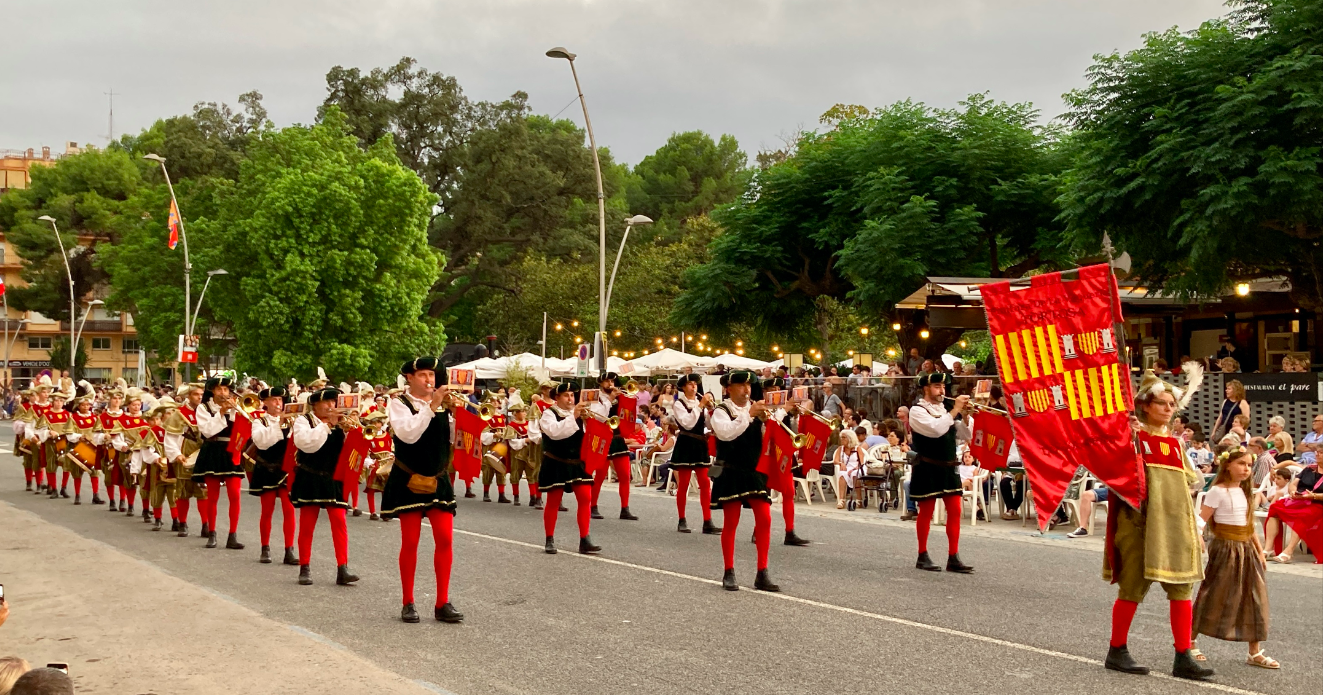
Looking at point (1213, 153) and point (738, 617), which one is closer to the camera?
point (738, 617)

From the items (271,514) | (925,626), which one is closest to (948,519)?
(925,626)

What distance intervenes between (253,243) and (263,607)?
35661 millimetres

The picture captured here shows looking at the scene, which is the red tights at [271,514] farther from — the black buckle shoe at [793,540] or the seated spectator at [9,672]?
the seated spectator at [9,672]

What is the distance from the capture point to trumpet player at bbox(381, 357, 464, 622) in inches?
364

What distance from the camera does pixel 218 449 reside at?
45.3 feet

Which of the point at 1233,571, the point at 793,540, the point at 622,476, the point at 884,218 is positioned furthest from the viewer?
the point at 884,218

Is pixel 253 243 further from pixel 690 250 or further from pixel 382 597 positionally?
pixel 382 597

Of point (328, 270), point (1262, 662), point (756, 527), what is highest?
point (328, 270)

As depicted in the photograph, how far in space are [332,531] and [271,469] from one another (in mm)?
1872

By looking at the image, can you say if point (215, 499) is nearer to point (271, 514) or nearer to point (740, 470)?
point (271, 514)

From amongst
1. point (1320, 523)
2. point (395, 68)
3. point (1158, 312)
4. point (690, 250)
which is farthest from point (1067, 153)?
point (395, 68)

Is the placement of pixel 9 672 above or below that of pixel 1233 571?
above

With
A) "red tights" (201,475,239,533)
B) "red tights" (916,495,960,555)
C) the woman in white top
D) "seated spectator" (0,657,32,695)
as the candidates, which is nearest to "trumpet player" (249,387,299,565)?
"red tights" (201,475,239,533)

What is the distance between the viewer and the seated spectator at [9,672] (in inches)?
126
